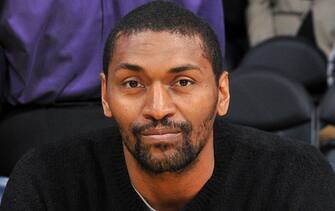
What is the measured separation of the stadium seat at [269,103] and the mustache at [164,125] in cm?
89

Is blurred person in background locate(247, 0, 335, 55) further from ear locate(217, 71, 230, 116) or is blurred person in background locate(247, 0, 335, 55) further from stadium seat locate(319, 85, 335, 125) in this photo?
ear locate(217, 71, 230, 116)

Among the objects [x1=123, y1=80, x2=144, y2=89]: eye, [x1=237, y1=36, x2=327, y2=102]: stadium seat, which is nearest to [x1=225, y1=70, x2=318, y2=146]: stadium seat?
[x1=237, y1=36, x2=327, y2=102]: stadium seat

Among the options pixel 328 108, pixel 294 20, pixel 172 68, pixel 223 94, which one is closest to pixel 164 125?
pixel 172 68

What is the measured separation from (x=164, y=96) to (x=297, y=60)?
1.70 metres

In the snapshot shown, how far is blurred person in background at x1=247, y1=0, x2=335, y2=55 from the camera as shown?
369 cm

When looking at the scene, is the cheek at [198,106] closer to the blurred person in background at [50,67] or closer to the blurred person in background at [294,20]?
the blurred person in background at [50,67]

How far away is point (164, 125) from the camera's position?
4.97 ft

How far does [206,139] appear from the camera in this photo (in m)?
1.60

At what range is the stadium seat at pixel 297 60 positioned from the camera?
313 centimetres

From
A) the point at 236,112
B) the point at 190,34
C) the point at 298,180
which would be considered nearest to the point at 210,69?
the point at 190,34

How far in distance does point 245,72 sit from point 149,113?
105cm

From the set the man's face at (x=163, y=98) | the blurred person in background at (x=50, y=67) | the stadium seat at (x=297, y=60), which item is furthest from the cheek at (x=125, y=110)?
the stadium seat at (x=297, y=60)

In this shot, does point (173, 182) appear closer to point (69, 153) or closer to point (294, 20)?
point (69, 153)

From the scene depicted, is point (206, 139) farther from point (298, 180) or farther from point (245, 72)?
point (245, 72)
